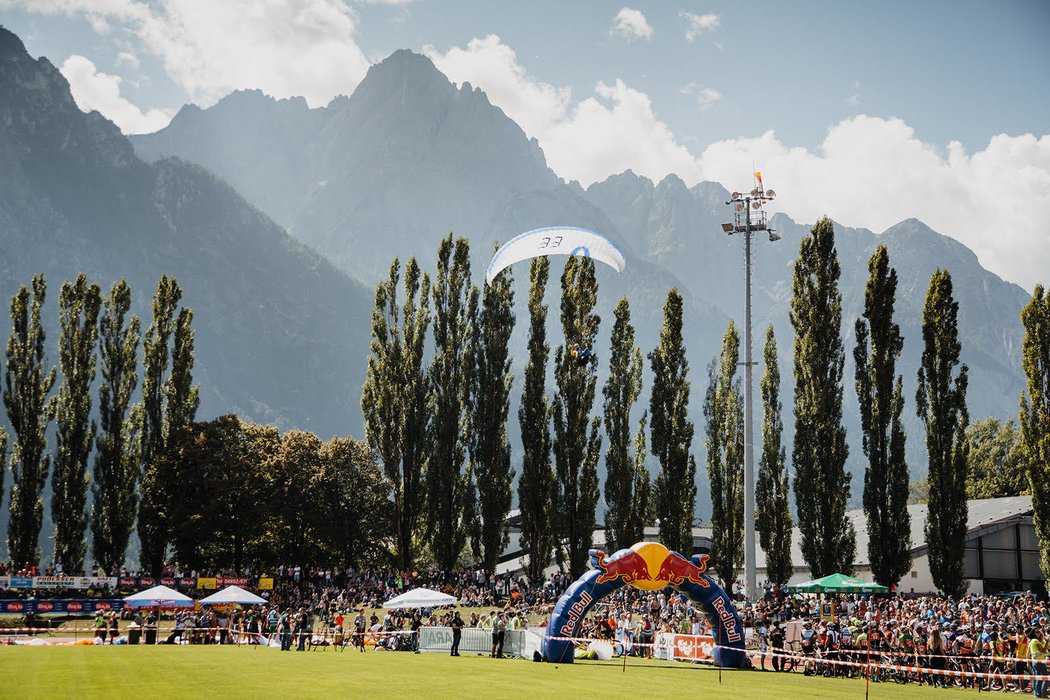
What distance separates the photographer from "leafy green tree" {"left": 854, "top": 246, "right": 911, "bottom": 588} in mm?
42531

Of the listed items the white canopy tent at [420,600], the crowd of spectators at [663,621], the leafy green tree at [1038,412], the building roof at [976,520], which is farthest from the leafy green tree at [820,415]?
the white canopy tent at [420,600]

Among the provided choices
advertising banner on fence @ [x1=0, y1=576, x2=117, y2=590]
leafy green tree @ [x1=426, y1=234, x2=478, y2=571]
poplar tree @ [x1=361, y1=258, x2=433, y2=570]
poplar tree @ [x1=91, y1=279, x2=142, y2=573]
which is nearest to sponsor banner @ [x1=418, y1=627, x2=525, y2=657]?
poplar tree @ [x1=361, y1=258, x2=433, y2=570]

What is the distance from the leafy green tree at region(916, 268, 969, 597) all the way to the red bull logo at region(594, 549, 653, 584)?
68.6ft

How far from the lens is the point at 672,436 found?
50250 mm

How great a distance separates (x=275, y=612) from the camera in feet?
124

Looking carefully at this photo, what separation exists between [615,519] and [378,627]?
1896 centimetres

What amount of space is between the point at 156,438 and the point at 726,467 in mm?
34455

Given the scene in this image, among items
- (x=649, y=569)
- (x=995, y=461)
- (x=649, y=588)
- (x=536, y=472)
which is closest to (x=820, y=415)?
(x=536, y=472)

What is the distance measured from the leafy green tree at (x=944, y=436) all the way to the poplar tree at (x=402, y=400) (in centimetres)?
2660

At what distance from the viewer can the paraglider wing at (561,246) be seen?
30.9 meters

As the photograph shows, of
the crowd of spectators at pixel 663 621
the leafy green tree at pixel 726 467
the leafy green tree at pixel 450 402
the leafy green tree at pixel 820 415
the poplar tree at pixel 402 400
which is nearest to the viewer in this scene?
the crowd of spectators at pixel 663 621

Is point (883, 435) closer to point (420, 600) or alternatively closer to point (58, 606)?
point (420, 600)

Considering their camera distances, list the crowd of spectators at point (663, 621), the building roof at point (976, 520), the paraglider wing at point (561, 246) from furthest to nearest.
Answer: the building roof at point (976, 520)
the paraglider wing at point (561, 246)
the crowd of spectators at point (663, 621)

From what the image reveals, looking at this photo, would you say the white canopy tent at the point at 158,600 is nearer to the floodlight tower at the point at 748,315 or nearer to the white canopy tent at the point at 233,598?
the white canopy tent at the point at 233,598
